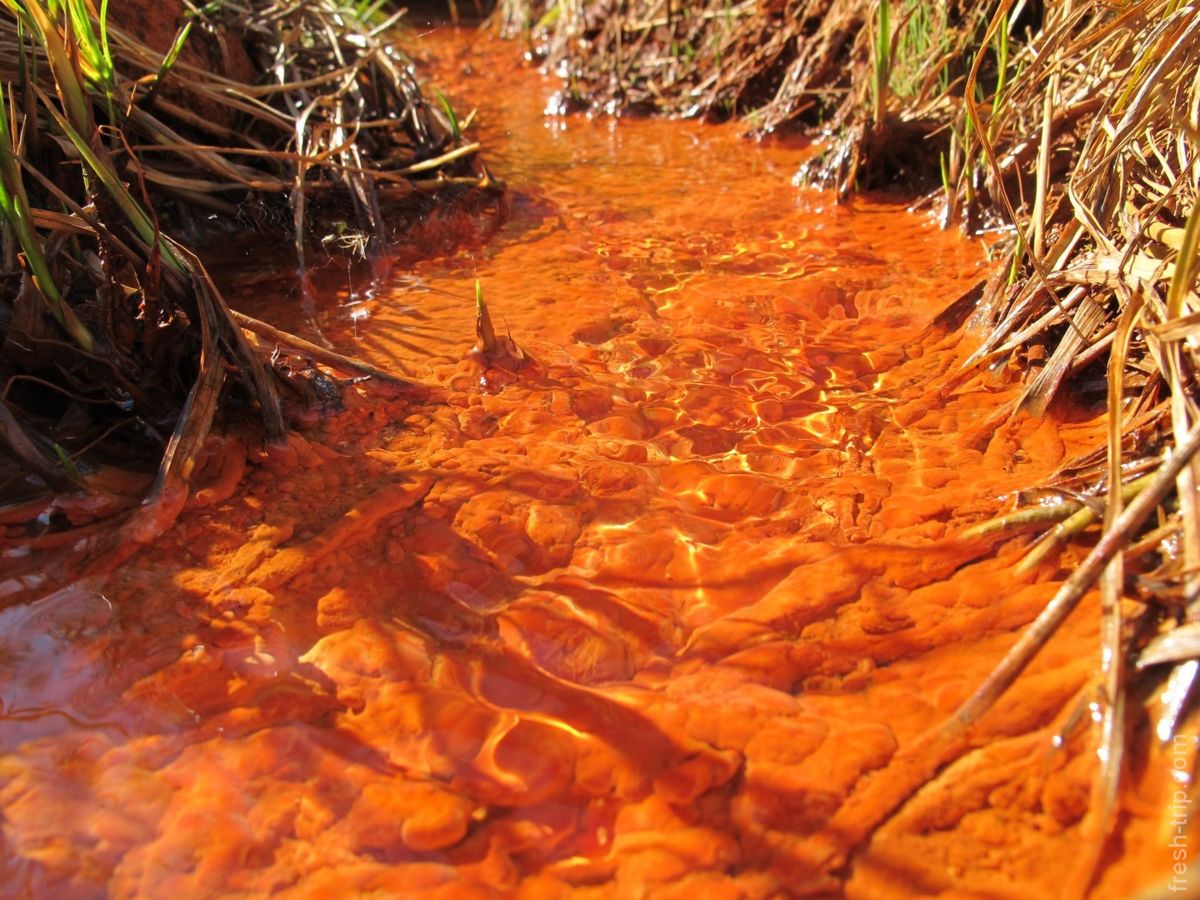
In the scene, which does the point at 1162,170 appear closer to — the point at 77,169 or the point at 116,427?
the point at 116,427

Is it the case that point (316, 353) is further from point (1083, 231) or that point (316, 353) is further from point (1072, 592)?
point (1083, 231)

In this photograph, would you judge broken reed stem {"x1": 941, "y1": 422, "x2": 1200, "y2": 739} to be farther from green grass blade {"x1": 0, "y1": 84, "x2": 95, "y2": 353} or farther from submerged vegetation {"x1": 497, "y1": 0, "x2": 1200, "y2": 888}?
green grass blade {"x1": 0, "y1": 84, "x2": 95, "y2": 353}

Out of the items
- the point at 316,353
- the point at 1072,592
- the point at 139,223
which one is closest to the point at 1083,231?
the point at 1072,592

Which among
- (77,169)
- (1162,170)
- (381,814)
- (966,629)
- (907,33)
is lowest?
(381,814)

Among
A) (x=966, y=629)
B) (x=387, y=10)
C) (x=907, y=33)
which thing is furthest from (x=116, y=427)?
(x=387, y=10)

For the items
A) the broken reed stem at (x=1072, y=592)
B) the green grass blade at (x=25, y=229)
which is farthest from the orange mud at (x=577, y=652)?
the green grass blade at (x=25, y=229)

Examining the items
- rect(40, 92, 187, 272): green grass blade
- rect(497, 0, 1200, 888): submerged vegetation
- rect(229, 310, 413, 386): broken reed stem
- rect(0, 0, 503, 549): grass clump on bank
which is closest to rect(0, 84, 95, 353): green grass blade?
rect(0, 0, 503, 549): grass clump on bank

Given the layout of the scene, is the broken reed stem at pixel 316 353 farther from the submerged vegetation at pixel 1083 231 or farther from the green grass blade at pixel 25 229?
the submerged vegetation at pixel 1083 231
